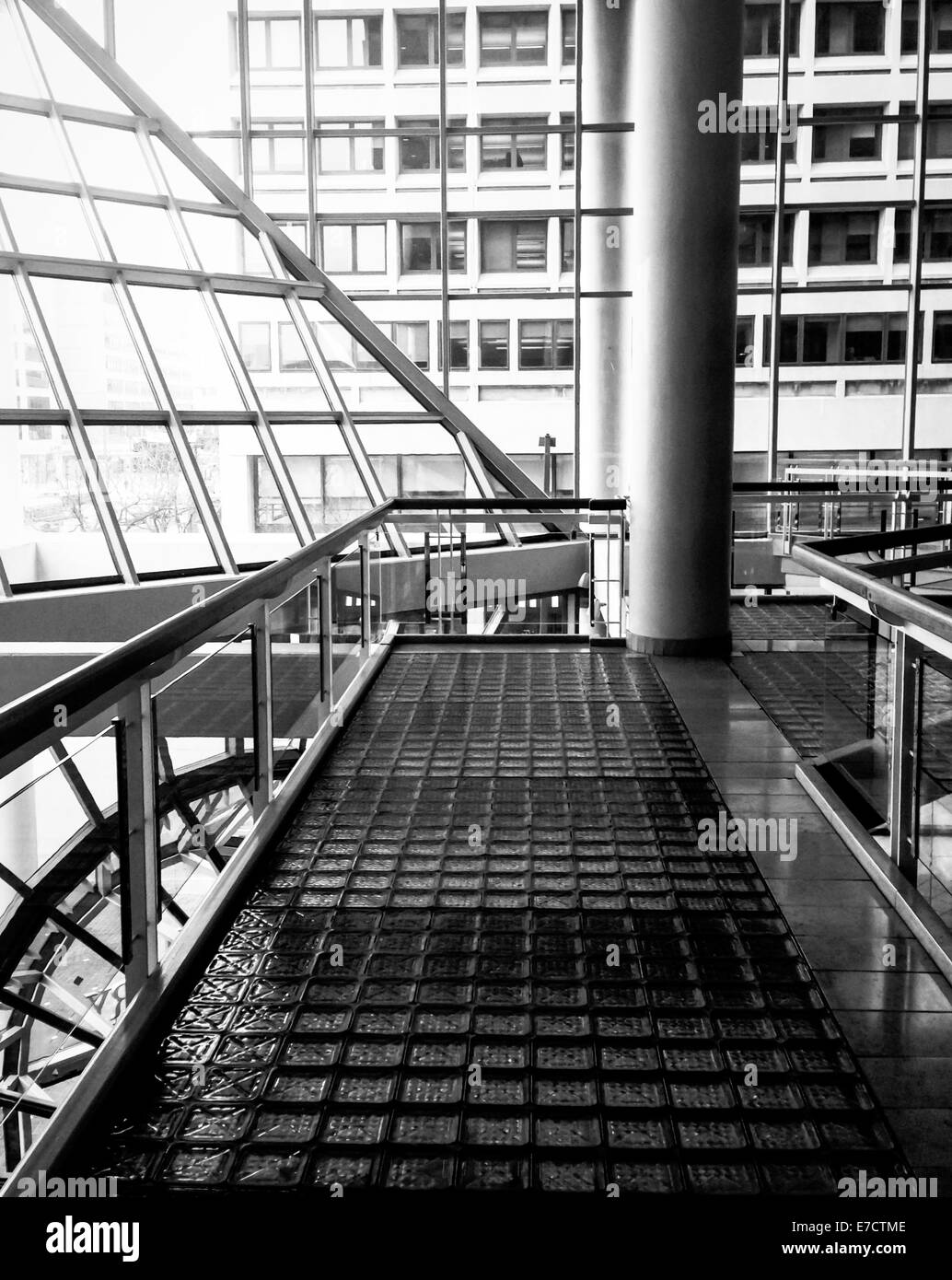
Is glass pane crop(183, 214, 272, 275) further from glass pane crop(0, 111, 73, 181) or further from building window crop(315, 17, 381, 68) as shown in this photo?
building window crop(315, 17, 381, 68)

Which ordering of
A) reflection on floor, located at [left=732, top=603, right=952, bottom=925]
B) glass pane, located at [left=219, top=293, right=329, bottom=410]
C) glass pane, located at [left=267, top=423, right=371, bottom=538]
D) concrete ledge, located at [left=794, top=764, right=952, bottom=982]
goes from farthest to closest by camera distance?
glass pane, located at [left=219, top=293, right=329, bottom=410]
glass pane, located at [left=267, top=423, right=371, bottom=538]
reflection on floor, located at [left=732, top=603, right=952, bottom=925]
concrete ledge, located at [left=794, top=764, right=952, bottom=982]

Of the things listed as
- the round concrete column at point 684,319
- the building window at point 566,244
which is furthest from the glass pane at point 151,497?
the building window at point 566,244

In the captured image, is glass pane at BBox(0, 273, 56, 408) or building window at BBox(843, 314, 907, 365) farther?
building window at BBox(843, 314, 907, 365)

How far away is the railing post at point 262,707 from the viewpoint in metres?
4.43

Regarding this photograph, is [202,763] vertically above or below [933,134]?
below

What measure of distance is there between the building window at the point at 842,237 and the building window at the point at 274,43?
6.14 meters

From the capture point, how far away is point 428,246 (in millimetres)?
14109

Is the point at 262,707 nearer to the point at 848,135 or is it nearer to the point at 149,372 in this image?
the point at 149,372

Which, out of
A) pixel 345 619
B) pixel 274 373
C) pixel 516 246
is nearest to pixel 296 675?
pixel 345 619

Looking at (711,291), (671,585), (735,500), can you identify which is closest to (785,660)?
(671,585)

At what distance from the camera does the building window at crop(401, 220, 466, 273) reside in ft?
46.1

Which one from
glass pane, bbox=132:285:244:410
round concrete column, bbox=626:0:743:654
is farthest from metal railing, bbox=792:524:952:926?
glass pane, bbox=132:285:244:410

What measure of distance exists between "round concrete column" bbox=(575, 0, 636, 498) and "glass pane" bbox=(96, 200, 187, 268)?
451cm

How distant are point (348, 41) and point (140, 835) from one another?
13385mm
